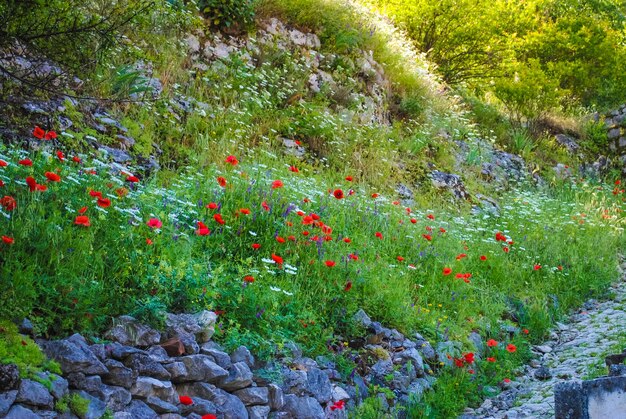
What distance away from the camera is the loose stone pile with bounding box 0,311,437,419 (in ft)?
10.5

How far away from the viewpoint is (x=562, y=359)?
6184 millimetres

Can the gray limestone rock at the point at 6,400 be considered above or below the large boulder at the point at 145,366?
below

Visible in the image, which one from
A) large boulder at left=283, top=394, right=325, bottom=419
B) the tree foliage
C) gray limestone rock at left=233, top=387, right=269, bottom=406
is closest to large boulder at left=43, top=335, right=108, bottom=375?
gray limestone rock at left=233, top=387, right=269, bottom=406

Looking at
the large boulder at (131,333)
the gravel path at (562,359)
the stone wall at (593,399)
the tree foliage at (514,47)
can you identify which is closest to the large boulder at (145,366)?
the large boulder at (131,333)

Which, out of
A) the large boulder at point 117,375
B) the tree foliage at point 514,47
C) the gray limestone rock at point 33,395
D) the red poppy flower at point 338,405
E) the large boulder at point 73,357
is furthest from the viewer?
the tree foliage at point 514,47

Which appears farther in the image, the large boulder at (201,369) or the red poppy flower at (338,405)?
the red poppy flower at (338,405)

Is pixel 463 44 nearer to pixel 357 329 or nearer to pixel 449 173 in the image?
pixel 449 173

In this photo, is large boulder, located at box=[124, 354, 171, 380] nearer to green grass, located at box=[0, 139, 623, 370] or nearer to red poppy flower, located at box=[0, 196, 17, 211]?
green grass, located at box=[0, 139, 623, 370]

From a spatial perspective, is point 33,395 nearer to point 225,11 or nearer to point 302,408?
point 302,408

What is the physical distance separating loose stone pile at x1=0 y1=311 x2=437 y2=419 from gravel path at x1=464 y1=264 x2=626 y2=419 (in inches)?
34.0

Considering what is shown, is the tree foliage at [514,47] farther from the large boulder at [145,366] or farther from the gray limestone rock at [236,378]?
the large boulder at [145,366]

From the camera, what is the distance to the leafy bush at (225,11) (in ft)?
31.6

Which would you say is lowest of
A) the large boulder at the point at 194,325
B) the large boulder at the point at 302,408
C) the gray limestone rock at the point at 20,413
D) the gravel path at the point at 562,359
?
the gray limestone rock at the point at 20,413

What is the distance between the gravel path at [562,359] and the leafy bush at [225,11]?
6058 millimetres
